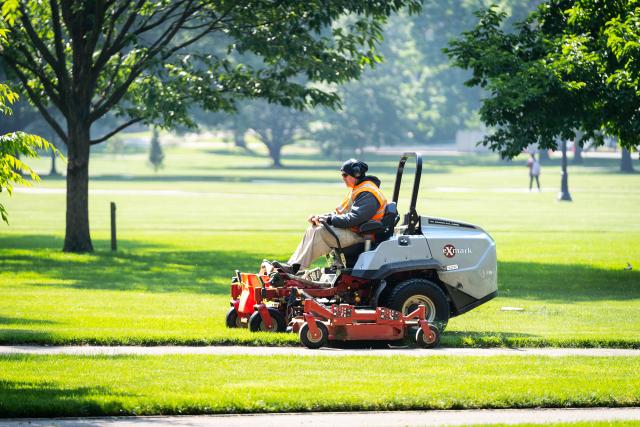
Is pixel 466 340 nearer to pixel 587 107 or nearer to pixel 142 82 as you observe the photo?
pixel 587 107

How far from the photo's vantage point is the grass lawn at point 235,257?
1533cm

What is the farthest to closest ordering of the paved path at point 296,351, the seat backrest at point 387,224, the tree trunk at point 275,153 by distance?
the tree trunk at point 275,153, the seat backrest at point 387,224, the paved path at point 296,351

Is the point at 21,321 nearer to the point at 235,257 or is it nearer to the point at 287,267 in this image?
the point at 287,267

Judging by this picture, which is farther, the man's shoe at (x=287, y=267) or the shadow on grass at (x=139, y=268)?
the shadow on grass at (x=139, y=268)

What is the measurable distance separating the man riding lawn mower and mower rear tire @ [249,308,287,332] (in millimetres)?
12

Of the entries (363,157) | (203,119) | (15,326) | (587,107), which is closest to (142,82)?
(587,107)

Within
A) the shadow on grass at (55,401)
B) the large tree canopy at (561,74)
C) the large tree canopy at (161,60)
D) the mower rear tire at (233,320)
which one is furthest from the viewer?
the large tree canopy at (161,60)

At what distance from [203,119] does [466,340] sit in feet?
286

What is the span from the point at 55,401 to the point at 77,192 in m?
19.0

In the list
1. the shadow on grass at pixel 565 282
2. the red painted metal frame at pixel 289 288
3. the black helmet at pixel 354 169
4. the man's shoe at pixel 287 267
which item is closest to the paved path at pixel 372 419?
the red painted metal frame at pixel 289 288

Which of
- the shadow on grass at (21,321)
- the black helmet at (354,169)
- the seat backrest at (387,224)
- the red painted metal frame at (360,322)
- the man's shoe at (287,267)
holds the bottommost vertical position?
the shadow on grass at (21,321)

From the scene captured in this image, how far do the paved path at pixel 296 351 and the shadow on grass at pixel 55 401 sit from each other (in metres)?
2.27

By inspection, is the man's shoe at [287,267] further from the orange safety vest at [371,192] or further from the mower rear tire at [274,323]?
the orange safety vest at [371,192]

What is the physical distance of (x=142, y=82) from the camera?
3088 cm
